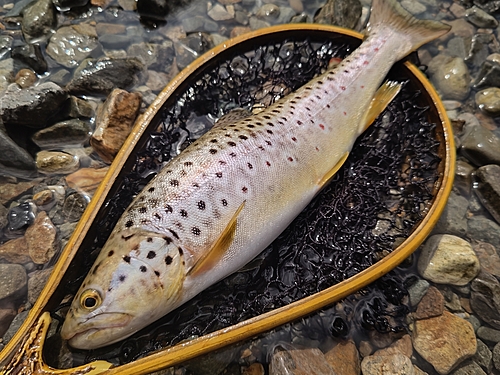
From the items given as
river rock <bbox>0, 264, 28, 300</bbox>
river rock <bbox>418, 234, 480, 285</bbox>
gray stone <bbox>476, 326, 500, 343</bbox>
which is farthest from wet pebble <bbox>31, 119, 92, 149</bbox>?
gray stone <bbox>476, 326, 500, 343</bbox>

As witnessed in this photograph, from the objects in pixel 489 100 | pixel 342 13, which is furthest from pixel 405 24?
pixel 489 100

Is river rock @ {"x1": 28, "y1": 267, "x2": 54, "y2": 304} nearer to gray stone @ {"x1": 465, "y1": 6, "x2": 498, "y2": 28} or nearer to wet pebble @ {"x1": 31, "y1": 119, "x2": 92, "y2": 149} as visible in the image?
wet pebble @ {"x1": 31, "y1": 119, "x2": 92, "y2": 149}

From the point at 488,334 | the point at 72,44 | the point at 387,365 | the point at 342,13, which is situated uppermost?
the point at 72,44

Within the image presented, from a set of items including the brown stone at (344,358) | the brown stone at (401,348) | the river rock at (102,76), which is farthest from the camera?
the river rock at (102,76)

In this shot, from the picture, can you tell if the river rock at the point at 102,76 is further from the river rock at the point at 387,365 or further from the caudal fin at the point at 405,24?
the river rock at the point at 387,365

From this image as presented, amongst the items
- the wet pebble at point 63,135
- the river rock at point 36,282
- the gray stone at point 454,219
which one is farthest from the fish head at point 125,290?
the gray stone at point 454,219

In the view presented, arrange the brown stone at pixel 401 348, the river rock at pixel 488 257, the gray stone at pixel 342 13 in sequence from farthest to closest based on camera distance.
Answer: the gray stone at pixel 342 13, the river rock at pixel 488 257, the brown stone at pixel 401 348

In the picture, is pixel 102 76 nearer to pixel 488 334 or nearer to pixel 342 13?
pixel 342 13
